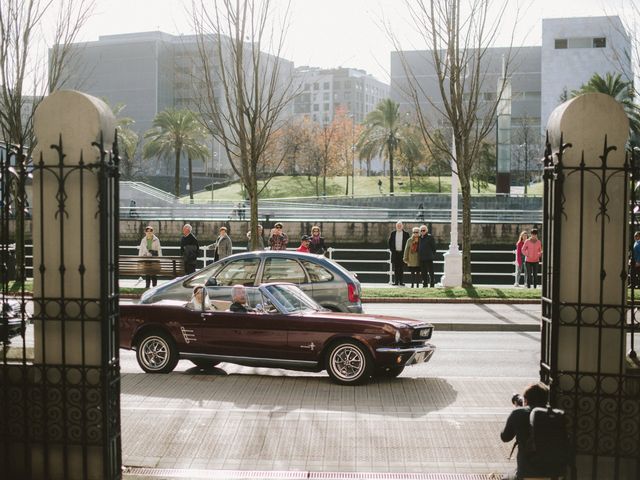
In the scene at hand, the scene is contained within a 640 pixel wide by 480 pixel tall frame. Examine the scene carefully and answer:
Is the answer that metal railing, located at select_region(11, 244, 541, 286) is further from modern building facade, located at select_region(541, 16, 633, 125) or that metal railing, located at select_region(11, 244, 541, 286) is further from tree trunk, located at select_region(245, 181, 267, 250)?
modern building facade, located at select_region(541, 16, 633, 125)

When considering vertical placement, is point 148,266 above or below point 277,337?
above

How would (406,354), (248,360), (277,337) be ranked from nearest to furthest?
(406,354)
(277,337)
(248,360)

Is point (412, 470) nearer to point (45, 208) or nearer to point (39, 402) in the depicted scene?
point (39, 402)

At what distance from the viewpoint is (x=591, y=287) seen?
6750 mm

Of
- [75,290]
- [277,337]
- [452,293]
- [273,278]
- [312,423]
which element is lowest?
[312,423]

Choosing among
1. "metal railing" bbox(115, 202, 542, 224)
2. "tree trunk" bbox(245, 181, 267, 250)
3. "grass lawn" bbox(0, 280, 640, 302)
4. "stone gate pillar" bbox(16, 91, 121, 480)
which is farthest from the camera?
"metal railing" bbox(115, 202, 542, 224)

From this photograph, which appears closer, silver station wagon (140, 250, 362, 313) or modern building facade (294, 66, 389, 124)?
silver station wagon (140, 250, 362, 313)

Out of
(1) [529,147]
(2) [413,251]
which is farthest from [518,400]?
(1) [529,147]

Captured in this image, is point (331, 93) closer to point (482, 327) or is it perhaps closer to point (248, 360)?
point (482, 327)

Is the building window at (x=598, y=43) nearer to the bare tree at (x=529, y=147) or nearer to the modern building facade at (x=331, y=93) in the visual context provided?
the bare tree at (x=529, y=147)

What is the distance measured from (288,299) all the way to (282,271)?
271 cm

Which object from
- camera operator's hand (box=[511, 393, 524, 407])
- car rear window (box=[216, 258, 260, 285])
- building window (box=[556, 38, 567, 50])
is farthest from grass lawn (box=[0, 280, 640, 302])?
building window (box=[556, 38, 567, 50])

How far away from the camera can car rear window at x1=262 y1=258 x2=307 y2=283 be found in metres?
13.9

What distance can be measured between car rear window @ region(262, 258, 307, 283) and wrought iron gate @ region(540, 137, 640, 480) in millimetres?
7533
